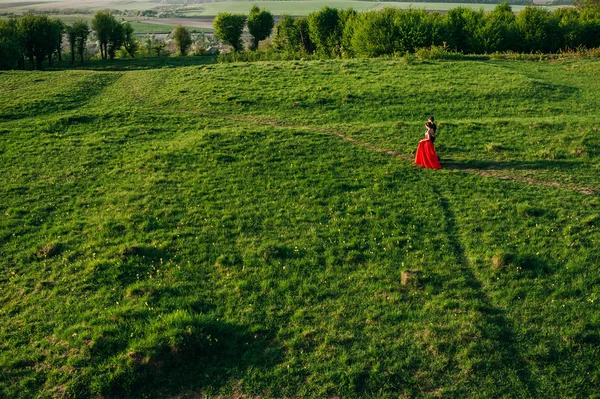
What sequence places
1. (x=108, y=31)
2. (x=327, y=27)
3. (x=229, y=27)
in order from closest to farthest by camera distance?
(x=327, y=27), (x=108, y=31), (x=229, y=27)

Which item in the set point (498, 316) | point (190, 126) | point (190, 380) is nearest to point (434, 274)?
point (498, 316)

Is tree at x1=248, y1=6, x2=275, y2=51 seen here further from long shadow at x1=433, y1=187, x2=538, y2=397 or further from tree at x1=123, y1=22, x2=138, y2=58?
long shadow at x1=433, y1=187, x2=538, y2=397

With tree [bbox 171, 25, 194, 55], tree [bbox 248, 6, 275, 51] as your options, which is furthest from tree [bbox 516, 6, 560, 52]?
tree [bbox 171, 25, 194, 55]

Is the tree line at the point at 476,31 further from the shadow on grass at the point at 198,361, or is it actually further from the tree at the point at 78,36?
the tree at the point at 78,36

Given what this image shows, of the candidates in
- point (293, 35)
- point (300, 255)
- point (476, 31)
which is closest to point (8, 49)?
point (293, 35)

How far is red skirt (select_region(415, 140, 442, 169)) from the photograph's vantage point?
988 inches

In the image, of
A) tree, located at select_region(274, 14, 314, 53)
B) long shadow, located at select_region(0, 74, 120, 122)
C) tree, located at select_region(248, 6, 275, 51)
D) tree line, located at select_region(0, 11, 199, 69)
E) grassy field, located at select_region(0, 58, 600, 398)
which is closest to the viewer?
grassy field, located at select_region(0, 58, 600, 398)

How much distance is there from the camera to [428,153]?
2517cm

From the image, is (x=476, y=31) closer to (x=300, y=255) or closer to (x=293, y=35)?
(x=293, y=35)

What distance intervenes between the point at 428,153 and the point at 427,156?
17cm

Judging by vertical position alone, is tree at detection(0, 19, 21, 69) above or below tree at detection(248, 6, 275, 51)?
below

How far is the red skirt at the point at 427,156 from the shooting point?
25.1 metres

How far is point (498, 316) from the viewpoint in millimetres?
14289

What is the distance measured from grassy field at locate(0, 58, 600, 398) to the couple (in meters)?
0.74
